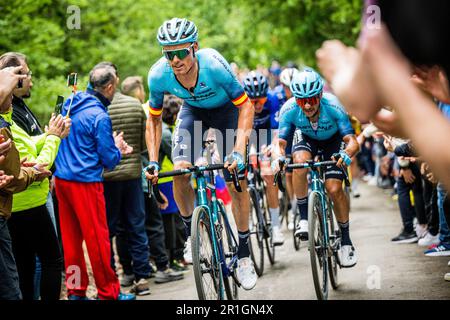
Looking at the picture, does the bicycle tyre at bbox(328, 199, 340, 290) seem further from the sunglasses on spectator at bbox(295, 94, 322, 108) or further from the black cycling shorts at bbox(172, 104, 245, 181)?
the black cycling shorts at bbox(172, 104, 245, 181)

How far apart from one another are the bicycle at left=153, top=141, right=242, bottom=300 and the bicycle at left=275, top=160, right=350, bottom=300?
83cm

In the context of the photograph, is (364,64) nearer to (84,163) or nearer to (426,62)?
(426,62)

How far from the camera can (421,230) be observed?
10266 mm

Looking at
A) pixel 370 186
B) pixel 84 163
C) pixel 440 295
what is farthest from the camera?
pixel 370 186

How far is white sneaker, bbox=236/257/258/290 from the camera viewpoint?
7.07m

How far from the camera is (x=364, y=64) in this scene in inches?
75.8

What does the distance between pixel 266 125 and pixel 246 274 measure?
13.7ft

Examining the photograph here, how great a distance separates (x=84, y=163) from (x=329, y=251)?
292 centimetres

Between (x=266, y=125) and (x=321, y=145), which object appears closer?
(x=321, y=145)

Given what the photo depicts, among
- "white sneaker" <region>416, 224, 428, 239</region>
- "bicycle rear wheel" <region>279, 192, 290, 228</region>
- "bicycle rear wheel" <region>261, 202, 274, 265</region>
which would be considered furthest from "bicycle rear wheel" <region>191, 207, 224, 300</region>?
"bicycle rear wheel" <region>279, 192, 290, 228</region>

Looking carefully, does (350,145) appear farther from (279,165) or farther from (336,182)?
(279,165)

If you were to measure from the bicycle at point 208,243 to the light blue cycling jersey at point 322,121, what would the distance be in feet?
4.81

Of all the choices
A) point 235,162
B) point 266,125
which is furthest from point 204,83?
point 266,125
